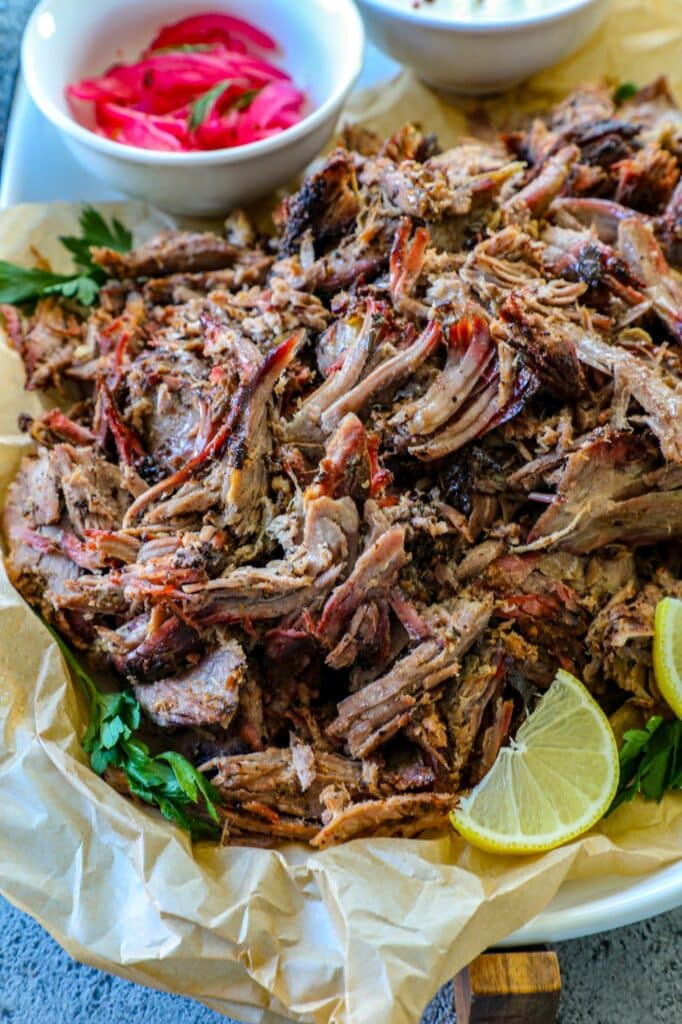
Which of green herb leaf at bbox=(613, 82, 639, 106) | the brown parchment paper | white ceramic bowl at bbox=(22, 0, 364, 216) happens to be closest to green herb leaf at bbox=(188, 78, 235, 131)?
white ceramic bowl at bbox=(22, 0, 364, 216)

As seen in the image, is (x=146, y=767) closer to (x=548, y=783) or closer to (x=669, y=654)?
(x=548, y=783)

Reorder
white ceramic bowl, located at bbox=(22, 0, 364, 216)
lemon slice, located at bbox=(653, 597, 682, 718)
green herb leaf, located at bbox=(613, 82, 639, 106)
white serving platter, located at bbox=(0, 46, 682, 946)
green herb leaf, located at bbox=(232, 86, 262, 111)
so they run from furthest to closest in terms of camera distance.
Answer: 1. green herb leaf, located at bbox=(613, 82, 639, 106)
2. green herb leaf, located at bbox=(232, 86, 262, 111)
3. white ceramic bowl, located at bbox=(22, 0, 364, 216)
4. lemon slice, located at bbox=(653, 597, 682, 718)
5. white serving platter, located at bbox=(0, 46, 682, 946)

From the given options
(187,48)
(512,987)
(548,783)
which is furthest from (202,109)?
(512,987)

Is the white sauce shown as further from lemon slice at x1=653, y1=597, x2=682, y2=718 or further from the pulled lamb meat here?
lemon slice at x1=653, y1=597, x2=682, y2=718

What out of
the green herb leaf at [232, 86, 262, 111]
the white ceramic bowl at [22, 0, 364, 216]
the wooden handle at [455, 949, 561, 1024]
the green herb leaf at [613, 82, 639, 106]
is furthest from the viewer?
the green herb leaf at [613, 82, 639, 106]

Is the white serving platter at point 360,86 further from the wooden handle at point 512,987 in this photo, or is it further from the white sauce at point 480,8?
the white sauce at point 480,8

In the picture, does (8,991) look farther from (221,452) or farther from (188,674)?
(221,452)
